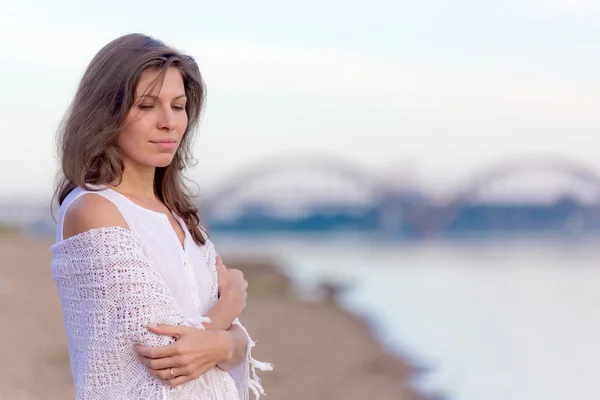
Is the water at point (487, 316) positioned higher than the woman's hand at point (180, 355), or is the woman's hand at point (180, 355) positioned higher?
the woman's hand at point (180, 355)

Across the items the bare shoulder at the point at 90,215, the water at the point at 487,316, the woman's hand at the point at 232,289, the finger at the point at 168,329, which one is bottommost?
the water at the point at 487,316

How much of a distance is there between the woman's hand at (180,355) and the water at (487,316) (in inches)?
348

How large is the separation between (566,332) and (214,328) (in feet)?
55.5

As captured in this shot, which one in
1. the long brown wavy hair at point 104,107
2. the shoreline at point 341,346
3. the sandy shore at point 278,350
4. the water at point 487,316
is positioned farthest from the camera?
the water at point 487,316

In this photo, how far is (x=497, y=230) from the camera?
68.1 metres

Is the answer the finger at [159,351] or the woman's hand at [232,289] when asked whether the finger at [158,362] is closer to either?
the finger at [159,351]

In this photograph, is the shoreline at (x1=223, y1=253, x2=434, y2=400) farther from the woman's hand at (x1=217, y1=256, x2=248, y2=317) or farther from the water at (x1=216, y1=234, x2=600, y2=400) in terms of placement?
the woman's hand at (x1=217, y1=256, x2=248, y2=317)

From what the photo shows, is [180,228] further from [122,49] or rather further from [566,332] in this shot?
[566,332]

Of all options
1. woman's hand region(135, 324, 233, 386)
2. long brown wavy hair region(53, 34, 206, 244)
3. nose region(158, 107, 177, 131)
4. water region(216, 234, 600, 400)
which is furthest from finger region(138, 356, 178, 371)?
water region(216, 234, 600, 400)

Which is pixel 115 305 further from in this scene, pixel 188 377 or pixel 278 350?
pixel 278 350

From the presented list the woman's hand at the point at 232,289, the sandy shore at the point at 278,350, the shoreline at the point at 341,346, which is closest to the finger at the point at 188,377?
the woman's hand at the point at 232,289

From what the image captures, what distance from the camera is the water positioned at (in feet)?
38.7

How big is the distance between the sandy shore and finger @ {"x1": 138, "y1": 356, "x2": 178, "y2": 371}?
4383 mm

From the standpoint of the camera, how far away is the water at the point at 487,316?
38.7ft
